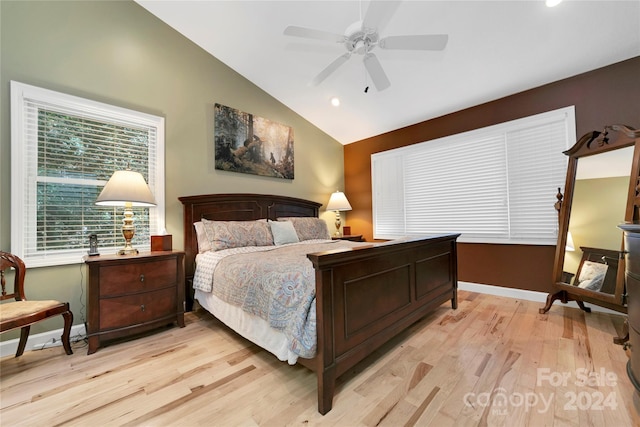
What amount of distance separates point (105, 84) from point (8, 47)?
0.63 meters

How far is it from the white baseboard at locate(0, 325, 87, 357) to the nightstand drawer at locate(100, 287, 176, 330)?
54cm

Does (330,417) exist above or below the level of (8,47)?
below

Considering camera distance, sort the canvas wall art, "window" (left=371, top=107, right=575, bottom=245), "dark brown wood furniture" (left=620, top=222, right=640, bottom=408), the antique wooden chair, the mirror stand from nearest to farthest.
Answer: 1. "dark brown wood furniture" (left=620, top=222, right=640, bottom=408)
2. the antique wooden chair
3. the mirror stand
4. "window" (left=371, top=107, right=575, bottom=245)
5. the canvas wall art

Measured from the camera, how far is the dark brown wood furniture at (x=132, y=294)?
2104 millimetres

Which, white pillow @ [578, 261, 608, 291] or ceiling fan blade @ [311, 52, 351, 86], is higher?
ceiling fan blade @ [311, 52, 351, 86]

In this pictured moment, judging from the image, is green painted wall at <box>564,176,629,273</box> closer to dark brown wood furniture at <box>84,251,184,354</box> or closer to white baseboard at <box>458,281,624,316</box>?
white baseboard at <box>458,281,624,316</box>

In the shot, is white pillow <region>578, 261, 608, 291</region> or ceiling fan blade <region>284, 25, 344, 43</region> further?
white pillow <region>578, 261, 608, 291</region>

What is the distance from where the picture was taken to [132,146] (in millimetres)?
2809

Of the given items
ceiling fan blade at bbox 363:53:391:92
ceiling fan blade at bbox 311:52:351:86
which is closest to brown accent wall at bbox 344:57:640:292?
ceiling fan blade at bbox 363:53:391:92

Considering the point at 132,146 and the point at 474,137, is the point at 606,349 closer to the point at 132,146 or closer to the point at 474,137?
the point at 474,137

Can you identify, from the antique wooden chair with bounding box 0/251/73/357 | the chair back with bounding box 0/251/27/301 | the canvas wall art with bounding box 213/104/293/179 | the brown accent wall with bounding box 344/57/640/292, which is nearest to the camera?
the antique wooden chair with bounding box 0/251/73/357

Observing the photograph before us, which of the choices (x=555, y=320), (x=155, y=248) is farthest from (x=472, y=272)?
(x=155, y=248)

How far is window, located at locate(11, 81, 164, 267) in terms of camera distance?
2.19 metres

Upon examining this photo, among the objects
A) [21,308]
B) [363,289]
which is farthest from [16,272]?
[363,289]
